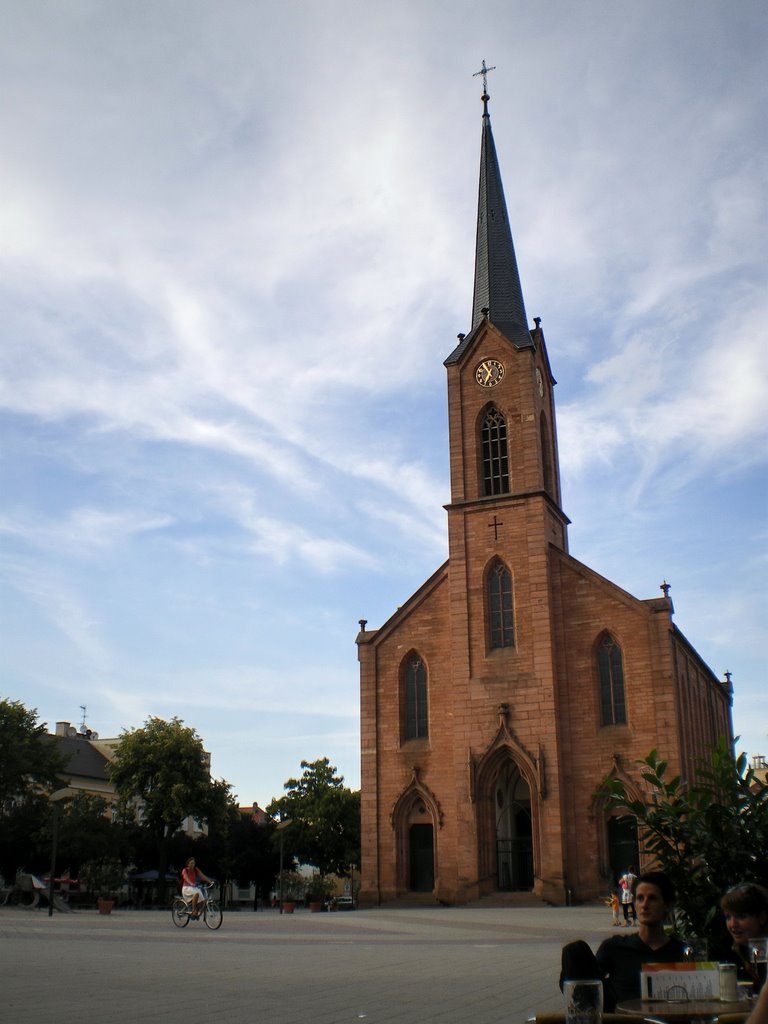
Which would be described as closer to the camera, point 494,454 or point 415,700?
point 415,700

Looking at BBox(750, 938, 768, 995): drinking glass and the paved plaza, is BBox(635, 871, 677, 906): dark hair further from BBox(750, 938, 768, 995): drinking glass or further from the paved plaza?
the paved plaza

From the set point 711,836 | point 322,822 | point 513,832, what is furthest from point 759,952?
point 322,822

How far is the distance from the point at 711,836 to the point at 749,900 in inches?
103

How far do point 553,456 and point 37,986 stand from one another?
42.1 meters

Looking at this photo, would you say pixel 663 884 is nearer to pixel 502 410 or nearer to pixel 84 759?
pixel 502 410

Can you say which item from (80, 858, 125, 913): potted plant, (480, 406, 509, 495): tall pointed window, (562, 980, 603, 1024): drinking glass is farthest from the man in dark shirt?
(80, 858, 125, 913): potted plant

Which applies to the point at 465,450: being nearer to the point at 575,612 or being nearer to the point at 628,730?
the point at 575,612

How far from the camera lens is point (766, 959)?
575 centimetres

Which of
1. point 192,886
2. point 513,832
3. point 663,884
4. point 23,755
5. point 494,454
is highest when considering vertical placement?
point 494,454

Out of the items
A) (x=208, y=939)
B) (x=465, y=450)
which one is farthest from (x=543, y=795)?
(x=208, y=939)

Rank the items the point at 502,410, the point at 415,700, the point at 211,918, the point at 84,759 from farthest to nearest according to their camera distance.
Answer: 1. the point at 84,759
2. the point at 502,410
3. the point at 415,700
4. the point at 211,918

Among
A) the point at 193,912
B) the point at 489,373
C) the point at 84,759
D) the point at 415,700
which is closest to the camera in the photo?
the point at 193,912

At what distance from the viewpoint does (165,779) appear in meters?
59.8

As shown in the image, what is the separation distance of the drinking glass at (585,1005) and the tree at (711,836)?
3.62m
